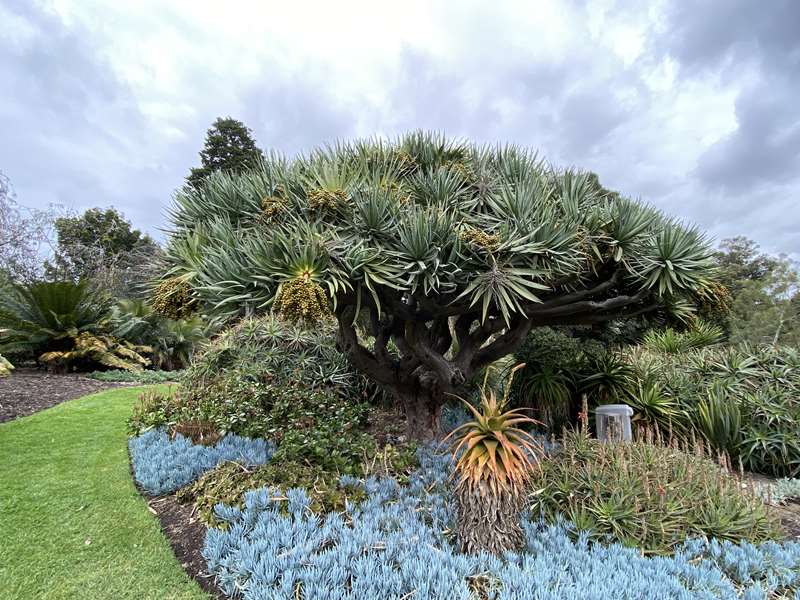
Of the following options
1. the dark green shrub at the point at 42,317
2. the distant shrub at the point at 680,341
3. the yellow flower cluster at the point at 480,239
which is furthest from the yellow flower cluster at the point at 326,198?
the dark green shrub at the point at 42,317

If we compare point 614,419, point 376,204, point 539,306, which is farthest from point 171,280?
point 614,419

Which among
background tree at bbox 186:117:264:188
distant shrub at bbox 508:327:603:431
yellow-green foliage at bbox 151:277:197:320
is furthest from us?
background tree at bbox 186:117:264:188

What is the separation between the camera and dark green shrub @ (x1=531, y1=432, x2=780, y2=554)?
2938 mm

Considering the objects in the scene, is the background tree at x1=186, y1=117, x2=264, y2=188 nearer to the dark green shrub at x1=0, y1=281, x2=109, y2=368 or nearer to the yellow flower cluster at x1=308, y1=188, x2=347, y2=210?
the dark green shrub at x1=0, y1=281, x2=109, y2=368

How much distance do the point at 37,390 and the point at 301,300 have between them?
28.8 ft

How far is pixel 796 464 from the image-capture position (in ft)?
16.4

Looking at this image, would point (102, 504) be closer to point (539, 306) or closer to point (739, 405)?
point (539, 306)

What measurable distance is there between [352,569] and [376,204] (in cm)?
250

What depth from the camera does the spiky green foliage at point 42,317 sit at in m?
10.1

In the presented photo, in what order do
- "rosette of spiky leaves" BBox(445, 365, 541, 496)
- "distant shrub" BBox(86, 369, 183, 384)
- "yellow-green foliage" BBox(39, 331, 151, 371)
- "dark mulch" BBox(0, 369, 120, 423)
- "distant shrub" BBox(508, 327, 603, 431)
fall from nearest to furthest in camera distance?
"rosette of spiky leaves" BBox(445, 365, 541, 496) < "distant shrub" BBox(508, 327, 603, 431) < "dark mulch" BBox(0, 369, 120, 423) < "distant shrub" BBox(86, 369, 183, 384) < "yellow-green foliage" BBox(39, 331, 151, 371)

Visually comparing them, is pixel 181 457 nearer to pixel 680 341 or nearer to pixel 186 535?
pixel 186 535

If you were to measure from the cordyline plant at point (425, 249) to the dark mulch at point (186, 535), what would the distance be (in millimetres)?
1751

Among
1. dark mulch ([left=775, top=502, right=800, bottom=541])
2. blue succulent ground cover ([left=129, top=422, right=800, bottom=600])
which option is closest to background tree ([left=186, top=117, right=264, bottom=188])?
blue succulent ground cover ([left=129, top=422, right=800, bottom=600])

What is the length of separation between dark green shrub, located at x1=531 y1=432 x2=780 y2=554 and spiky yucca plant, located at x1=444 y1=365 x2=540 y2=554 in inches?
20.6
